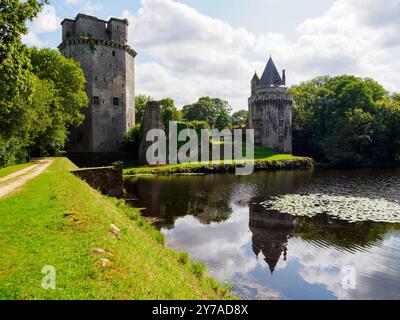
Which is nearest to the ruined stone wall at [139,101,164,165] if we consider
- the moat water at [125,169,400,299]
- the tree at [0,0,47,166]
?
the moat water at [125,169,400,299]

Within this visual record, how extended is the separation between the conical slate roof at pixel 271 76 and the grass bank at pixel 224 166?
14.4m

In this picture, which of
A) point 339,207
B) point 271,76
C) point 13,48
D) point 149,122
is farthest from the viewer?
point 271,76

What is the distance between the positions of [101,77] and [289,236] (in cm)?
4264

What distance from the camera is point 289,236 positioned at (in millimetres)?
14891

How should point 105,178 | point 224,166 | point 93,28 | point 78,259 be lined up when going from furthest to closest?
point 93,28
point 224,166
point 105,178
point 78,259

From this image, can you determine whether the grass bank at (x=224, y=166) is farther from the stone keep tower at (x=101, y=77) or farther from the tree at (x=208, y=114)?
the tree at (x=208, y=114)

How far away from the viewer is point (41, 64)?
34094 millimetres

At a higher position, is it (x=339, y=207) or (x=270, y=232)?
(x=339, y=207)

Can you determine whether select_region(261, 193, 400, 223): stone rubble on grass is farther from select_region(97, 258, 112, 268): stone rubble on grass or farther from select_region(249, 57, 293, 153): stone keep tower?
select_region(249, 57, 293, 153): stone keep tower

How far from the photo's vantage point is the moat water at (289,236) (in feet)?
33.1

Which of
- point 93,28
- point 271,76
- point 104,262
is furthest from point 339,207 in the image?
point 271,76

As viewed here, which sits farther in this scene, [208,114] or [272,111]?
[208,114]

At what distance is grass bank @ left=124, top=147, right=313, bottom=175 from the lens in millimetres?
40500

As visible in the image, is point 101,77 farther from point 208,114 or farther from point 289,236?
point 289,236
